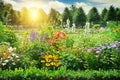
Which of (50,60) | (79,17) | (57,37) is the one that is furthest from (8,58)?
(79,17)

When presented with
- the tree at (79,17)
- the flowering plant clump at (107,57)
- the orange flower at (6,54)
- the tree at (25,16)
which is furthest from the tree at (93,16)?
the orange flower at (6,54)

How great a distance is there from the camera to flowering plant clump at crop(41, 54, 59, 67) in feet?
33.0

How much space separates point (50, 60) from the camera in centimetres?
1020

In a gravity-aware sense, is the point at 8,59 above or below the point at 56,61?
above

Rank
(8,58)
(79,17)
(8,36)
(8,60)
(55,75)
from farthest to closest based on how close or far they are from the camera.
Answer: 1. (79,17)
2. (8,36)
3. (8,58)
4. (8,60)
5. (55,75)

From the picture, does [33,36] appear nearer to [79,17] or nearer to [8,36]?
[8,36]

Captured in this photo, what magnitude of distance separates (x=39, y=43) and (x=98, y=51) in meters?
2.20

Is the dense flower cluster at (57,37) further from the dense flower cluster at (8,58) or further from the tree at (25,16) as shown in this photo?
the tree at (25,16)

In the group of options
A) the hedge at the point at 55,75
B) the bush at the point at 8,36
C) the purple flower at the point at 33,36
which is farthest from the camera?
the bush at the point at 8,36

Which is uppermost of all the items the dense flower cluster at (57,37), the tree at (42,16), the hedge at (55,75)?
the dense flower cluster at (57,37)

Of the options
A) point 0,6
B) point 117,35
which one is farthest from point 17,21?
point 117,35

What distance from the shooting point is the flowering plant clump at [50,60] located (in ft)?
33.0

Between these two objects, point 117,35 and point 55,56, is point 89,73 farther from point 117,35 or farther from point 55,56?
point 117,35

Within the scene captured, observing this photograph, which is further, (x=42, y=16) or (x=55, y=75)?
(x=42, y=16)
